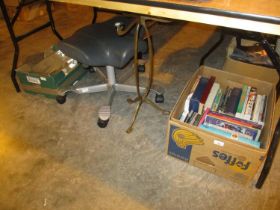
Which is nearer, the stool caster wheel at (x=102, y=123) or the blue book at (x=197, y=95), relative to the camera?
the blue book at (x=197, y=95)

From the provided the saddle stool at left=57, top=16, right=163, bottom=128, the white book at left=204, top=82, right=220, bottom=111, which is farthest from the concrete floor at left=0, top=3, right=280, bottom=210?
the white book at left=204, top=82, right=220, bottom=111

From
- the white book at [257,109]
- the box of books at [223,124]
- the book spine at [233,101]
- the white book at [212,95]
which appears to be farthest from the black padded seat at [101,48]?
the white book at [257,109]

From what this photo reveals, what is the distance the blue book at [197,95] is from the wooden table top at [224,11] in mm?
591

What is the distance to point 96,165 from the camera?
124 centimetres

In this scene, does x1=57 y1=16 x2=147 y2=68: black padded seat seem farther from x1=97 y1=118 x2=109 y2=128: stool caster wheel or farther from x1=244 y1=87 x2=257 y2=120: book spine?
x1=244 y1=87 x2=257 y2=120: book spine

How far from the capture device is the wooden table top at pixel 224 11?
2.25 feet

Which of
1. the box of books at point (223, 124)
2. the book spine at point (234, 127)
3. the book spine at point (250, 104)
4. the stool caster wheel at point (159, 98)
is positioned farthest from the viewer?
the stool caster wheel at point (159, 98)

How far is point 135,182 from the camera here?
116 centimetres

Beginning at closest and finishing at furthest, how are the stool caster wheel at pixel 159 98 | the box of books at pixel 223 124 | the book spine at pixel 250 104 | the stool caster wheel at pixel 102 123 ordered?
1. the box of books at pixel 223 124
2. the book spine at pixel 250 104
3. the stool caster wheel at pixel 102 123
4. the stool caster wheel at pixel 159 98

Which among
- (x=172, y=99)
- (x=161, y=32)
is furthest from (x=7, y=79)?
(x=161, y=32)

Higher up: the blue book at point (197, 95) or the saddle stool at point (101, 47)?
the saddle stool at point (101, 47)

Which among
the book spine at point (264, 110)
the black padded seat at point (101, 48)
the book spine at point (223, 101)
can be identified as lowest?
the book spine at point (223, 101)

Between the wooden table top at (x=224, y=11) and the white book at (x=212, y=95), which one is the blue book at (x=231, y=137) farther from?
the wooden table top at (x=224, y=11)

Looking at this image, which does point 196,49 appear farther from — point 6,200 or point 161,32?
point 6,200
